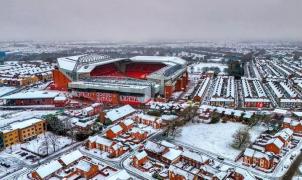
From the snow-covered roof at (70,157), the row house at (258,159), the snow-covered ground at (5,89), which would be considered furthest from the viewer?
the snow-covered ground at (5,89)

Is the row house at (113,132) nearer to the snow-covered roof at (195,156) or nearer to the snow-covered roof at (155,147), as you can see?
the snow-covered roof at (155,147)

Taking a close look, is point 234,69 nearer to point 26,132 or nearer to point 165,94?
point 165,94

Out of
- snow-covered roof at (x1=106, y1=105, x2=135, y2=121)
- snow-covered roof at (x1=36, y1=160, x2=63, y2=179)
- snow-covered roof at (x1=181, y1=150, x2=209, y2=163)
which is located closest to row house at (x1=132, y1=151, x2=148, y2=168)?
snow-covered roof at (x1=181, y1=150, x2=209, y2=163)

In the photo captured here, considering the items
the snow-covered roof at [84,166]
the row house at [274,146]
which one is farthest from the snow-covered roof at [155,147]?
the row house at [274,146]

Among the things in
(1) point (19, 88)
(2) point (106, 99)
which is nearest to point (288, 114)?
(2) point (106, 99)

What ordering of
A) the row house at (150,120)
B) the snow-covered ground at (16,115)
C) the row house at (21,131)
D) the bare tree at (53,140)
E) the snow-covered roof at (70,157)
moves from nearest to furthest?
the snow-covered roof at (70,157), the bare tree at (53,140), the row house at (21,131), the row house at (150,120), the snow-covered ground at (16,115)

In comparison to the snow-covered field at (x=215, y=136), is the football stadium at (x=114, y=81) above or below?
above
